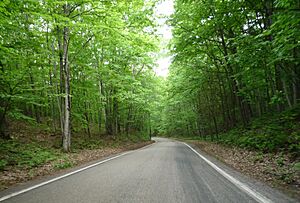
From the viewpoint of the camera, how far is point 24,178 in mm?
6090

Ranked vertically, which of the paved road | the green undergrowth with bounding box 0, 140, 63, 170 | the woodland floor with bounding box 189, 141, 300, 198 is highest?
the green undergrowth with bounding box 0, 140, 63, 170

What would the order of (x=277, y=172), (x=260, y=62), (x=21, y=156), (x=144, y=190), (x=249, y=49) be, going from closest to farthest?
(x=144, y=190)
(x=277, y=172)
(x=249, y=49)
(x=260, y=62)
(x=21, y=156)

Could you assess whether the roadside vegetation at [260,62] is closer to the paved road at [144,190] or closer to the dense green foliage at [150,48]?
the dense green foliage at [150,48]

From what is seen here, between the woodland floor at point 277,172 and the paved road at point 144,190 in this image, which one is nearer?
the paved road at point 144,190

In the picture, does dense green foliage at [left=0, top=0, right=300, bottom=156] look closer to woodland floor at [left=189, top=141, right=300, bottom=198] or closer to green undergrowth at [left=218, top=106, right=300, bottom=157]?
green undergrowth at [left=218, top=106, right=300, bottom=157]

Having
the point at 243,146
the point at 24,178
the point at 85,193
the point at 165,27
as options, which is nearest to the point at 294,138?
the point at 243,146

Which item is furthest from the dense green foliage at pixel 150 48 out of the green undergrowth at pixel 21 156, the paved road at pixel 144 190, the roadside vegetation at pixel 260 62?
the paved road at pixel 144 190

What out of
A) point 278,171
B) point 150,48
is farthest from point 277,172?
point 150,48

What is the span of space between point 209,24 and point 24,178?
38.6ft

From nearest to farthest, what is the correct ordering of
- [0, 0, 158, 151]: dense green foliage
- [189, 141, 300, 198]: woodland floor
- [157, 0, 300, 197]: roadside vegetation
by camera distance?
[189, 141, 300, 198]: woodland floor
[157, 0, 300, 197]: roadside vegetation
[0, 0, 158, 151]: dense green foliage

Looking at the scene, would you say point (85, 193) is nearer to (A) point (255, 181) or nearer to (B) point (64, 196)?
(B) point (64, 196)

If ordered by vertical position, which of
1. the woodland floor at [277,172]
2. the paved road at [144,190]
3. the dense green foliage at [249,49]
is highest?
the dense green foliage at [249,49]

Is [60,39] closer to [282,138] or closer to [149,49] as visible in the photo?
[149,49]

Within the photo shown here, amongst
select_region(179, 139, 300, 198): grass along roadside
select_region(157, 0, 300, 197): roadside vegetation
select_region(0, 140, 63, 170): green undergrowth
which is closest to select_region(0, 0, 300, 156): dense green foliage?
select_region(157, 0, 300, 197): roadside vegetation
